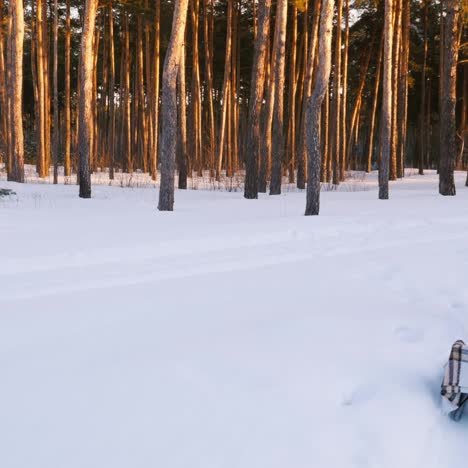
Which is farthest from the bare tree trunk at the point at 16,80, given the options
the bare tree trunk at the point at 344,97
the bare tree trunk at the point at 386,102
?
the bare tree trunk at the point at 344,97

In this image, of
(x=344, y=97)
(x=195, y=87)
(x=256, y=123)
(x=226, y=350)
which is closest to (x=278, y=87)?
(x=256, y=123)

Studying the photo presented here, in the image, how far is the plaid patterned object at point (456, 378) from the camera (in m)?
2.56

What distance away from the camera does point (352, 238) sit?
705 cm

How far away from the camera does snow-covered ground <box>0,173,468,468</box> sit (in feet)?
7.49

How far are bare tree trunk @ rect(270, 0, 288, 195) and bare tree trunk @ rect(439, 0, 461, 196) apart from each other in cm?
419

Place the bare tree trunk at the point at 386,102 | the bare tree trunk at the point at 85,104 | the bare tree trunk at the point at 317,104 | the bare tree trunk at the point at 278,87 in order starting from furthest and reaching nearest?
1. the bare tree trunk at the point at 278,87
2. the bare tree trunk at the point at 386,102
3. the bare tree trunk at the point at 85,104
4. the bare tree trunk at the point at 317,104

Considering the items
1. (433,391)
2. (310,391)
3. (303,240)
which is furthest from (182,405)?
(303,240)

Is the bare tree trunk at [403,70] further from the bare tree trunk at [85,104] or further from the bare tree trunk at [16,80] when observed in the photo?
the bare tree trunk at [16,80]

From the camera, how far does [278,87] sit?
13.8m

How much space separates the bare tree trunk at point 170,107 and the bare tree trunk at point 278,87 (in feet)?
13.3

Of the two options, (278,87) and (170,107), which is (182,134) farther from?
(170,107)

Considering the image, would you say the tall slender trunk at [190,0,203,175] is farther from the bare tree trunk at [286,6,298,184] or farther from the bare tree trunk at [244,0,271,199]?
the bare tree trunk at [244,0,271,199]

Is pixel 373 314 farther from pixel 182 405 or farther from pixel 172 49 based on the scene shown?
pixel 172 49

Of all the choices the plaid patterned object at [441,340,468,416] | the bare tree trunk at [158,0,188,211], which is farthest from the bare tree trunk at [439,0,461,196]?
the plaid patterned object at [441,340,468,416]
